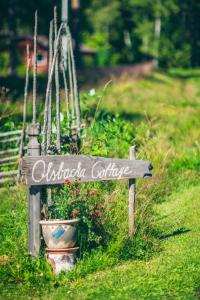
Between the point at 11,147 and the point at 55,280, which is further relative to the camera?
the point at 11,147

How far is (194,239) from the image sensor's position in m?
9.61

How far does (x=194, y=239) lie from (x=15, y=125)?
22.2 ft

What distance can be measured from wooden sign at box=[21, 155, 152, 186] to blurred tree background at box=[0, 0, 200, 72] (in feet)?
119

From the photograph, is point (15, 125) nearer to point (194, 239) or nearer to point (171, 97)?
point (194, 239)

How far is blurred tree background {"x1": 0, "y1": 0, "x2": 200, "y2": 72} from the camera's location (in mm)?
47094

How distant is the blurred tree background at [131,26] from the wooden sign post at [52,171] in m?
36.3

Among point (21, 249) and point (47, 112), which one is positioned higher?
point (47, 112)

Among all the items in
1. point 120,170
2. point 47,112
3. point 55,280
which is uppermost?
point 47,112

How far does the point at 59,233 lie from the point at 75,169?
2.98 feet

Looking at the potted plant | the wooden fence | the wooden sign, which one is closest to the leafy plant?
the potted plant

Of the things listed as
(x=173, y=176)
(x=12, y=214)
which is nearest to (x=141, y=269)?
(x=12, y=214)

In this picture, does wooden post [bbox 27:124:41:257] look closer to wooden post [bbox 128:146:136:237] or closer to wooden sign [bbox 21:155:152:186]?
wooden sign [bbox 21:155:152:186]

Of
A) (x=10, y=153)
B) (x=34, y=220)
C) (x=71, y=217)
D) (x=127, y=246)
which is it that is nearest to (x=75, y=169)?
(x=71, y=217)

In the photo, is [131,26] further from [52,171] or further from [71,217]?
[71,217]
